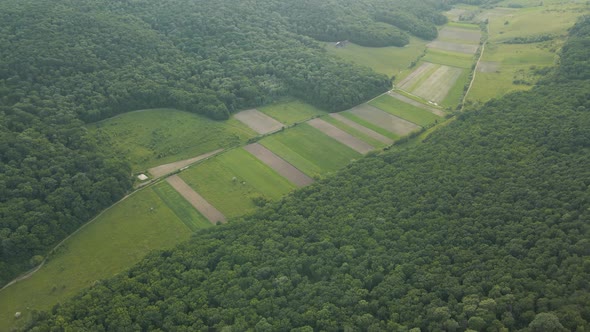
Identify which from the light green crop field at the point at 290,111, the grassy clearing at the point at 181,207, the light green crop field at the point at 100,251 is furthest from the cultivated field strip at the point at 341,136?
the light green crop field at the point at 100,251

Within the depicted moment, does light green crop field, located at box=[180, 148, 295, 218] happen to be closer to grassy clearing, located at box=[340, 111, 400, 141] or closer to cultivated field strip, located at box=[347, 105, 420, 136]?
grassy clearing, located at box=[340, 111, 400, 141]

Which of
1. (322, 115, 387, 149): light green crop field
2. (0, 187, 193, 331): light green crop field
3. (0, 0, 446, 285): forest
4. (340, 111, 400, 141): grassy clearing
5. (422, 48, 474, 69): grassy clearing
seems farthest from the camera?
(422, 48, 474, 69): grassy clearing

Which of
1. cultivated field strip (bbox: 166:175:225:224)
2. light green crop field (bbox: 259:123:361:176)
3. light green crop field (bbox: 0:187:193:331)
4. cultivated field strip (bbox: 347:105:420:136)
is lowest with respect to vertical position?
light green crop field (bbox: 0:187:193:331)

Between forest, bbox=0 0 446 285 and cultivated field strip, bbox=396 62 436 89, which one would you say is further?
cultivated field strip, bbox=396 62 436 89

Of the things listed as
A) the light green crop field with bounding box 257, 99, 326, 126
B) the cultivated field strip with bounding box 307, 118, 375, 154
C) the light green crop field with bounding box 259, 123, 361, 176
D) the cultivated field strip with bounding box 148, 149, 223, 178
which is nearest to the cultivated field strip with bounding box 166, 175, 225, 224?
the cultivated field strip with bounding box 148, 149, 223, 178

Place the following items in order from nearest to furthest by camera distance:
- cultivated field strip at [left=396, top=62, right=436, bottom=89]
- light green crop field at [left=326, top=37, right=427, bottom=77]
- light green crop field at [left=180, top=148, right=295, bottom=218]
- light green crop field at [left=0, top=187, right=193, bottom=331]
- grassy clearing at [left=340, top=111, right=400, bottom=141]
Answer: light green crop field at [left=0, top=187, right=193, bottom=331] → light green crop field at [left=180, top=148, right=295, bottom=218] → grassy clearing at [left=340, top=111, right=400, bottom=141] → cultivated field strip at [left=396, top=62, right=436, bottom=89] → light green crop field at [left=326, top=37, right=427, bottom=77]

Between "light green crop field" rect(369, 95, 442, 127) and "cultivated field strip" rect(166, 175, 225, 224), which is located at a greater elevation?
"light green crop field" rect(369, 95, 442, 127)

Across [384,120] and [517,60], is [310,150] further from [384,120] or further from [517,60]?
[517,60]

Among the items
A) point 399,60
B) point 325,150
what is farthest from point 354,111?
point 399,60
